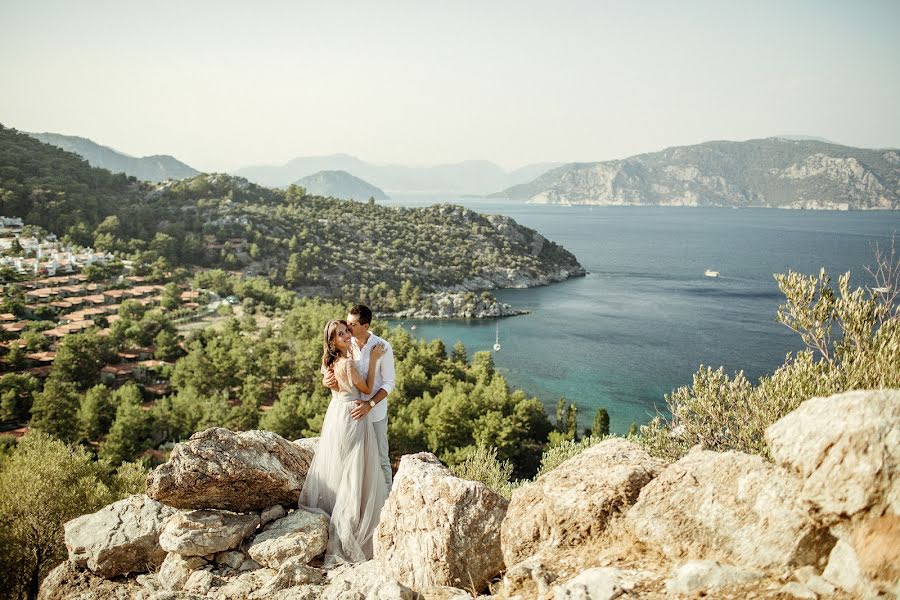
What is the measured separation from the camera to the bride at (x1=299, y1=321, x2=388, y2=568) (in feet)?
20.6

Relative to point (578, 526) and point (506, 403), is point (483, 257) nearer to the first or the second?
point (506, 403)

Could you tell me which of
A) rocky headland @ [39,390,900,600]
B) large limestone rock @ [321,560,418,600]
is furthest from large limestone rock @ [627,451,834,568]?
large limestone rock @ [321,560,418,600]

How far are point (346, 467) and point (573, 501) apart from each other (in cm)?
294

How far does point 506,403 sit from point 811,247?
12834 cm

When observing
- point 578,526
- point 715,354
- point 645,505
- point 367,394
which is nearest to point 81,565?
point 367,394

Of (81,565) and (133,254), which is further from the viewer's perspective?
(133,254)

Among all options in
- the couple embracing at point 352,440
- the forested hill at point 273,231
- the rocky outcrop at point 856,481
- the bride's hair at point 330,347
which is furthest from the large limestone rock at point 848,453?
the forested hill at point 273,231

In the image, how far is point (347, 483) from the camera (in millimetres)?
6449

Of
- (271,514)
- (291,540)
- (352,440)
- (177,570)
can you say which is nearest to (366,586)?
(291,540)

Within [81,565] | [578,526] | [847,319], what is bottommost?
[81,565]

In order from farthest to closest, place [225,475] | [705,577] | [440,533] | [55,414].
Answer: [55,414], [225,475], [440,533], [705,577]

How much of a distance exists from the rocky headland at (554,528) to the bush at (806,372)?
3447 mm

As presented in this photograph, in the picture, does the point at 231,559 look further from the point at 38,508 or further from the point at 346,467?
the point at 38,508

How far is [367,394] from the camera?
643cm
